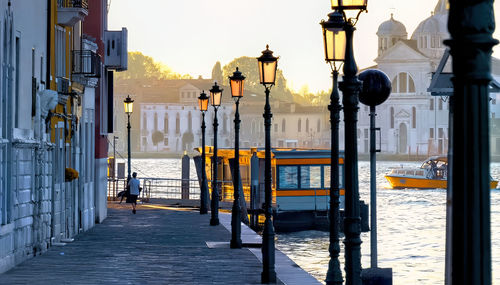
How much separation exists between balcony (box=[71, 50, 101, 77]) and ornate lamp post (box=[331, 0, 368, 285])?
17.7 metres

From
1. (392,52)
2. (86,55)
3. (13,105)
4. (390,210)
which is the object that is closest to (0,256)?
(13,105)

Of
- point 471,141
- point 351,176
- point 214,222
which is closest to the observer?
point 471,141

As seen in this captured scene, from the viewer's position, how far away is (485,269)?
201 inches

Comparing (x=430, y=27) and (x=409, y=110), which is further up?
(x=430, y=27)

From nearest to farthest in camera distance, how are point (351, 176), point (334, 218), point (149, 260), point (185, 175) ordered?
point (351, 176)
point (334, 218)
point (149, 260)
point (185, 175)

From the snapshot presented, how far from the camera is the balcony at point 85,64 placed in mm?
29656

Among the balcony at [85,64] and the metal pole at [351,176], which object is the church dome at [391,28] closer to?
the balcony at [85,64]

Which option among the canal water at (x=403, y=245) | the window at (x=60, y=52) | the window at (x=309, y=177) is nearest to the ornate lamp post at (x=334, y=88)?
the window at (x=60, y=52)

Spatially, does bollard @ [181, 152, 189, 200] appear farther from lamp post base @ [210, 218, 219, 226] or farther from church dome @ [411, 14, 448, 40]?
church dome @ [411, 14, 448, 40]

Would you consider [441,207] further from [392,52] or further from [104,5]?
[392,52]

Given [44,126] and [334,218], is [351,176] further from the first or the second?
[44,126]

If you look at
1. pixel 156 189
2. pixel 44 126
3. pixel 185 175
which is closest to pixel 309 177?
pixel 185 175

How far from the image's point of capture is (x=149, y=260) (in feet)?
76.6

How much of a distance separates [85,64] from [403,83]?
492 ft
